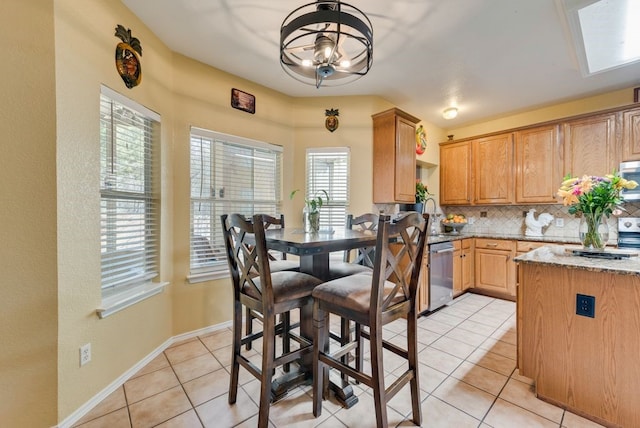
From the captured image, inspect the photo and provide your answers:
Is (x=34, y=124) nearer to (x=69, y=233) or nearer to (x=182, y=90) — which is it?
(x=69, y=233)

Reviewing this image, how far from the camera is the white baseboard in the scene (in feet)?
5.05

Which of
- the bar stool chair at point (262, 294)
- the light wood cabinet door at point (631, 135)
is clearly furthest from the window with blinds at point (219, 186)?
the light wood cabinet door at point (631, 135)

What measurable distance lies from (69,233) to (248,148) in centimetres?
182

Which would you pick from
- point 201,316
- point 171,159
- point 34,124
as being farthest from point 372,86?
point 201,316

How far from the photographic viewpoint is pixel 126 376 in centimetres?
192

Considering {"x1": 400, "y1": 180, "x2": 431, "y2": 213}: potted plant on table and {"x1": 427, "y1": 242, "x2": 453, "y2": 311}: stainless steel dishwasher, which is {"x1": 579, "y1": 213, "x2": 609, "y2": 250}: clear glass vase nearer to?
{"x1": 427, "y1": 242, "x2": 453, "y2": 311}: stainless steel dishwasher

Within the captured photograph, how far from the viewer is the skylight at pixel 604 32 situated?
1.86 meters

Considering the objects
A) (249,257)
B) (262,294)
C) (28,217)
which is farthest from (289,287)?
(28,217)

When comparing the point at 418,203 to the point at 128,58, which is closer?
the point at 128,58

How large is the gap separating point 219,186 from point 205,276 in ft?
3.13

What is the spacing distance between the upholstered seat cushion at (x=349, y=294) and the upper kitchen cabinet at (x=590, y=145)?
141 inches

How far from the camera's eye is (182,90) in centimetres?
253

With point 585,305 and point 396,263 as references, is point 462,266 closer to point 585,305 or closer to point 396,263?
point 585,305

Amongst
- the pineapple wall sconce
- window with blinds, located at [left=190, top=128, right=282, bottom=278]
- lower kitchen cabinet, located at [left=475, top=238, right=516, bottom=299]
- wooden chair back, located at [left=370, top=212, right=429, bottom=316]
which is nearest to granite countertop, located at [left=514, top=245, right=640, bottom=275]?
wooden chair back, located at [left=370, top=212, right=429, bottom=316]
